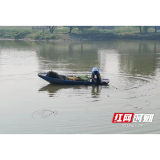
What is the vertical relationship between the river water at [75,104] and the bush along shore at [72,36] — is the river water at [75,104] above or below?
below

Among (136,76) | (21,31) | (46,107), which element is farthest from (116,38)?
(46,107)

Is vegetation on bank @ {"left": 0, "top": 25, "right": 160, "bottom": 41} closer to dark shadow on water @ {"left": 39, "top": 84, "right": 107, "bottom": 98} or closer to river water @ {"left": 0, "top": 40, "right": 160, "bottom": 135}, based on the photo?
river water @ {"left": 0, "top": 40, "right": 160, "bottom": 135}
